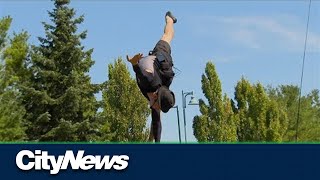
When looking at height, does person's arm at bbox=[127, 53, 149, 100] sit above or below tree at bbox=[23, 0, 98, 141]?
below

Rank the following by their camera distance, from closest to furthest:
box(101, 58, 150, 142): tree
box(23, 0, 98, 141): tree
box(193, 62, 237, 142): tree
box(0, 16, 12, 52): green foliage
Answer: box(0, 16, 12, 52): green foliage, box(23, 0, 98, 141): tree, box(101, 58, 150, 142): tree, box(193, 62, 237, 142): tree

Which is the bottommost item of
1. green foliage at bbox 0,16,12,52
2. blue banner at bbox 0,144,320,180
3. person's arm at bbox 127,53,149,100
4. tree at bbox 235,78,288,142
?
blue banner at bbox 0,144,320,180

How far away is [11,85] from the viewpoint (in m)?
29.1

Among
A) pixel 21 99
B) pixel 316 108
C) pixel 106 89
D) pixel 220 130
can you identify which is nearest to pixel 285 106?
pixel 316 108

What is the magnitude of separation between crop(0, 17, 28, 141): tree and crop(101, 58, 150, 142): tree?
496 cm

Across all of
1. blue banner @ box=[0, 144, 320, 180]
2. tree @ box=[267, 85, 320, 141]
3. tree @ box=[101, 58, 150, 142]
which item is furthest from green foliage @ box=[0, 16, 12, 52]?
A: blue banner @ box=[0, 144, 320, 180]

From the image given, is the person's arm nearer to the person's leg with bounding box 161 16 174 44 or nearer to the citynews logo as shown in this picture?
the person's leg with bounding box 161 16 174 44

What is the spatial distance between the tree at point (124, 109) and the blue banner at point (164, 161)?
25848 millimetres

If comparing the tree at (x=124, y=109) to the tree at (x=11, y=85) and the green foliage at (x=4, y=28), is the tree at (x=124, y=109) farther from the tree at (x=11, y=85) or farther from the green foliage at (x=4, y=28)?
the green foliage at (x=4, y=28)

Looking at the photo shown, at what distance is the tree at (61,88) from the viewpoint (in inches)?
1251

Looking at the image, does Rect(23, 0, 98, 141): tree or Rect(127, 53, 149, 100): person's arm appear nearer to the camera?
Rect(127, 53, 149, 100): person's arm

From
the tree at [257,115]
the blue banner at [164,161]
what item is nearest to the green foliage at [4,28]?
the tree at [257,115]

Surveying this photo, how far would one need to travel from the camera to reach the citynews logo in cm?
826

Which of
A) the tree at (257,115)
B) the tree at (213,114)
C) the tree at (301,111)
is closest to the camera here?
the tree at (213,114)
